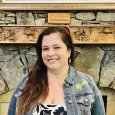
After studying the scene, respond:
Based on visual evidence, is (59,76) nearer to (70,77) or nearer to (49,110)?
(70,77)

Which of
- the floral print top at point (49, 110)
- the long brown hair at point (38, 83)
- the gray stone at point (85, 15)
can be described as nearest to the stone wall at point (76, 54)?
the gray stone at point (85, 15)

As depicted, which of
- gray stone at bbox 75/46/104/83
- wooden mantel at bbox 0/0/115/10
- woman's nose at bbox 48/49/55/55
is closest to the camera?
woman's nose at bbox 48/49/55/55

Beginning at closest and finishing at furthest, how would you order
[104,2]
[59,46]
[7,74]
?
[59,46] → [104,2] → [7,74]

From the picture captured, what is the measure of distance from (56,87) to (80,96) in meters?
0.11

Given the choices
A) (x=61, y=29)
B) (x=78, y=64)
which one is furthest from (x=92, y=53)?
(x=61, y=29)

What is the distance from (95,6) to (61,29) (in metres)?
1.33

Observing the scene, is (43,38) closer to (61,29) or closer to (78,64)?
(61,29)

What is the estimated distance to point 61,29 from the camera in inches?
53.2

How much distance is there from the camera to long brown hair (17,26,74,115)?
4.32 ft

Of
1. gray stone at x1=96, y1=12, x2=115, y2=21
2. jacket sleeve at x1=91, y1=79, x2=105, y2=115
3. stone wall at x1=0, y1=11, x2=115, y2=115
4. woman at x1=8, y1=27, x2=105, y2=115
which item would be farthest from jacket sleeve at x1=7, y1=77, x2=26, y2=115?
gray stone at x1=96, y1=12, x2=115, y2=21

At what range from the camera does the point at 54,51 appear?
1.30 meters

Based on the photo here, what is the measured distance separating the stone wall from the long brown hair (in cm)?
130

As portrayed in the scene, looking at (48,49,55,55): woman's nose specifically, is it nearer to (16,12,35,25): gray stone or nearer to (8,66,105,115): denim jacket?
(8,66,105,115): denim jacket

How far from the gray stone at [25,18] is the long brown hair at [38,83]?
4.33 feet
